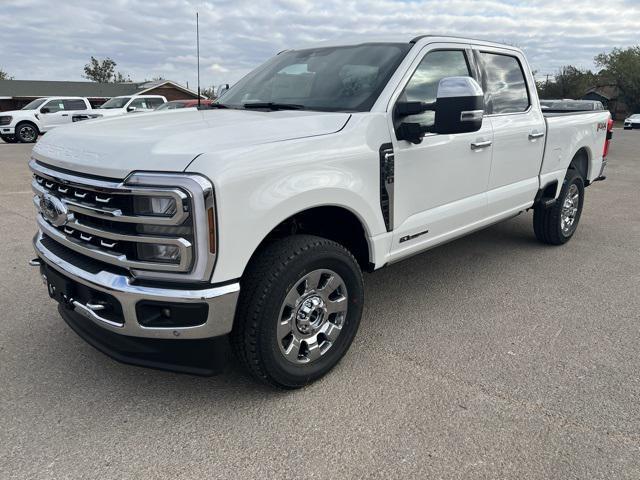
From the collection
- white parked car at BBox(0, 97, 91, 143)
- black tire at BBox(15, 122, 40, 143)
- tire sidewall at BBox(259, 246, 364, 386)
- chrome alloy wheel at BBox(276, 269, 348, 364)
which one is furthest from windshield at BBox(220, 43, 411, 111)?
black tire at BBox(15, 122, 40, 143)

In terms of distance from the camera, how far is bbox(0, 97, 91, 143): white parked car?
21.2m

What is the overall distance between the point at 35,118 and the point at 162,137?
22482mm

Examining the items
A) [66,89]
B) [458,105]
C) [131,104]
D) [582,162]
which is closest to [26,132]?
[131,104]

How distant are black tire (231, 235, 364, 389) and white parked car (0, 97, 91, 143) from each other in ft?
71.0

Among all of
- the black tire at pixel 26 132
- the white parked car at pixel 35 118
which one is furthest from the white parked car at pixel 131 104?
the black tire at pixel 26 132

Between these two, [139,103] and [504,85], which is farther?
[139,103]

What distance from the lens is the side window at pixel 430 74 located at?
340 cm

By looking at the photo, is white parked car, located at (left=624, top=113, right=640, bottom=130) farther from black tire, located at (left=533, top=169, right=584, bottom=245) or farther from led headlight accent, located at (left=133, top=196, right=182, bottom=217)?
led headlight accent, located at (left=133, top=196, right=182, bottom=217)

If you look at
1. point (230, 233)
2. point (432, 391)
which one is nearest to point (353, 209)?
point (230, 233)

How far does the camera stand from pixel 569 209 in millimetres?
5707

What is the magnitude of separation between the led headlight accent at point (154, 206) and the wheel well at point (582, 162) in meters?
4.67

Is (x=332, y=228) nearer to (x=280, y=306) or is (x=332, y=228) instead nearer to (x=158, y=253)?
(x=280, y=306)

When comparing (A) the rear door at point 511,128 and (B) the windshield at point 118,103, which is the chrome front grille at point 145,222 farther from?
(B) the windshield at point 118,103

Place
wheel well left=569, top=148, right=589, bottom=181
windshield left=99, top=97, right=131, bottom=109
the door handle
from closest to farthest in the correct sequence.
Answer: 1. the door handle
2. wheel well left=569, top=148, right=589, bottom=181
3. windshield left=99, top=97, right=131, bottom=109
